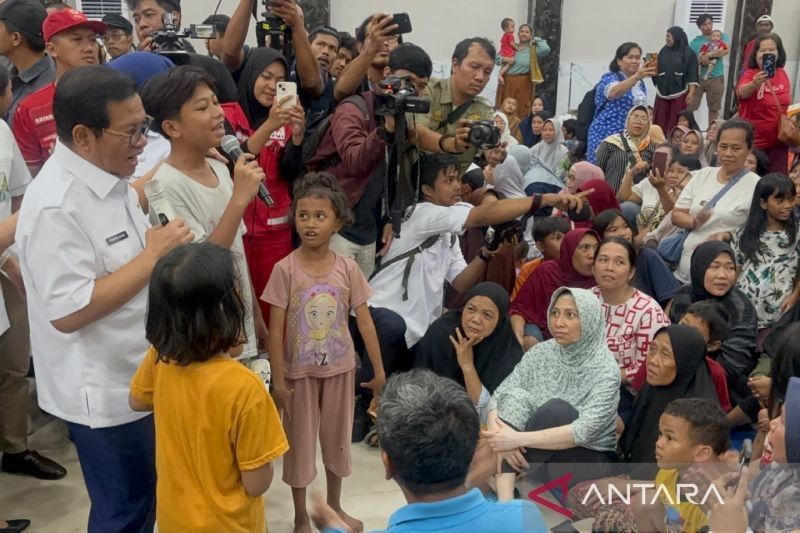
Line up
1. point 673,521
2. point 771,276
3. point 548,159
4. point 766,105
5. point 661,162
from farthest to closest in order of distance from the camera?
1. point 548,159
2. point 766,105
3. point 661,162
4. point 771,276
5. point 673,521

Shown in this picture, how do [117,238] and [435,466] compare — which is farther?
[117,238]

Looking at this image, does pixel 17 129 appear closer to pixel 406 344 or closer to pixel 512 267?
pixel 406 344

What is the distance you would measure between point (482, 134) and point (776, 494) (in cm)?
163

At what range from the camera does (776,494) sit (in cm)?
188

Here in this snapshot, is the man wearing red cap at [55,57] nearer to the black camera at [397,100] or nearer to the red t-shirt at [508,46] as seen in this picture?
the black camera at [397,100]

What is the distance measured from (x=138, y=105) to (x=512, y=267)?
2335 millimetres

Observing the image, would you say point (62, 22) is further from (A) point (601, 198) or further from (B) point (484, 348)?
(A) point (601, 198)

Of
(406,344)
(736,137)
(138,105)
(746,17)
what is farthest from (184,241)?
(746,17)

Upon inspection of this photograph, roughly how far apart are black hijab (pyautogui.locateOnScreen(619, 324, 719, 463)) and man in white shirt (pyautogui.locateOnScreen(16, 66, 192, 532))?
1751mm

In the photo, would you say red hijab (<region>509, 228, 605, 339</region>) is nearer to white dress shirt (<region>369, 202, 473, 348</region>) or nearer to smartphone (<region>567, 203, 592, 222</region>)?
smartphone (<region>567, 203, 592, 222</region>)

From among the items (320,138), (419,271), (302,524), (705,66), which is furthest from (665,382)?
(705,66)

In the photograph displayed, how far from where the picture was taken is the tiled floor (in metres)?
2.72

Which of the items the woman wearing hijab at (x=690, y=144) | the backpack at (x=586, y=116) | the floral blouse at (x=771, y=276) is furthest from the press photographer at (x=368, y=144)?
the backpack at (x=586, y=116)

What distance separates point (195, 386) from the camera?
5.52 ft
